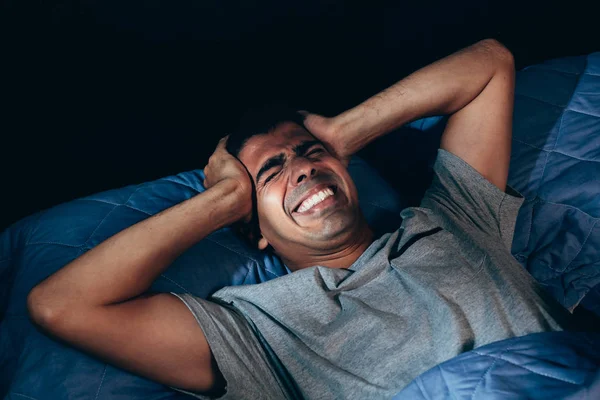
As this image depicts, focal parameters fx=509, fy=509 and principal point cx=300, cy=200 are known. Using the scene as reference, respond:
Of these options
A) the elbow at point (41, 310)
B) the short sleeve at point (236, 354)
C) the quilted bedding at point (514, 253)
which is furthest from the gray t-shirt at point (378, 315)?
the elbow at point (41, 310)

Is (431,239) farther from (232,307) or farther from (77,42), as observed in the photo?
(77,42)

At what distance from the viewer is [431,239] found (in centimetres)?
114

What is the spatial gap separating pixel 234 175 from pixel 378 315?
1.55 ft

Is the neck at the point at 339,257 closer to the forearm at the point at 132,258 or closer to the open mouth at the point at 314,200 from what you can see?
the open mouth at the point at 314,200

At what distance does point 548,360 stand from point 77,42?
48.4 inches

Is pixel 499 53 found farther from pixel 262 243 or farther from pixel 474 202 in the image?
pixel 262 243

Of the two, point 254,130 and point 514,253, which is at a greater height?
point 254,130

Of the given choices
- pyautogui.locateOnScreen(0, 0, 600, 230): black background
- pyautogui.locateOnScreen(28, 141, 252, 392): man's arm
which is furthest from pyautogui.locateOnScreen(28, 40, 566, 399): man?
pyautogui.locateOnScreen(0, 0, 600, 230): black background

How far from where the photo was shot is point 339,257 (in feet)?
4.11

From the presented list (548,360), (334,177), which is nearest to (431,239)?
(334,177)

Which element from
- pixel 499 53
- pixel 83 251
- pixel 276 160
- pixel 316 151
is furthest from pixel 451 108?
pixel 83 251

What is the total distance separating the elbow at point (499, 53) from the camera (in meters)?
1.37

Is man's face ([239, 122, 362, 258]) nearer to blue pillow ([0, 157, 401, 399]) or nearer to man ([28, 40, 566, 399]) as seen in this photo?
man ([28, 40, 566, 399])

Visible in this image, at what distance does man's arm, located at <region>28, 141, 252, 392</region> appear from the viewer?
943 mm
